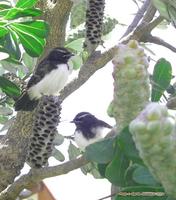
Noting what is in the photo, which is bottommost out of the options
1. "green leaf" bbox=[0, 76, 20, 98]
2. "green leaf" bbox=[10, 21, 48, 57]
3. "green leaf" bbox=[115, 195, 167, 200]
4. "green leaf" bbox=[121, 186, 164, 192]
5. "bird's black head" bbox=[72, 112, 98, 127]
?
"bird's black head" bbox=[72, 112, 98, 127]

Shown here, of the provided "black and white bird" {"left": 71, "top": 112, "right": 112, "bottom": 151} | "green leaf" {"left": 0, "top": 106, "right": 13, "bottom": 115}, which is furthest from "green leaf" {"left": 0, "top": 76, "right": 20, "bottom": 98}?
"black and white bird" {"left": 71, "top": 112, "right": 112, "bottom": 151}

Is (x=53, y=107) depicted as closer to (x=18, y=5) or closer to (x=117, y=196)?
(x=18, y=5)

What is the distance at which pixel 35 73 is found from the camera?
99.7 inches

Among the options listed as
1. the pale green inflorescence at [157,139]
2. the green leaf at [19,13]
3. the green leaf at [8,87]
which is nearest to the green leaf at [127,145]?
the pale green inflorescence at [157,139]

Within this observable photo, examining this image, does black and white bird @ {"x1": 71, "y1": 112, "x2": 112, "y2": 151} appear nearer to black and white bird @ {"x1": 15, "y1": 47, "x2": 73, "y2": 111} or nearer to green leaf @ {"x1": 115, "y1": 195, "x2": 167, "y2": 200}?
black and white bird @ {"x1": 15, "y1": 47, "x2": 73, "y2": 111}

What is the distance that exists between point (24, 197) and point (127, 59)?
123 cm

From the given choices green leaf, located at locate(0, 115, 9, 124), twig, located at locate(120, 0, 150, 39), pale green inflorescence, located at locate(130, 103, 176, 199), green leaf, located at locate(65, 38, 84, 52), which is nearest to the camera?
pale green inflorescence, located at locate(130, 103, 176, 199)

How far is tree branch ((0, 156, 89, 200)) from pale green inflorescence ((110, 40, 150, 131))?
660mm

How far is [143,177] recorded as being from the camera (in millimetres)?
705

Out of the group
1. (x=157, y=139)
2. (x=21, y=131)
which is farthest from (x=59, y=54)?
(x=157, y=139)

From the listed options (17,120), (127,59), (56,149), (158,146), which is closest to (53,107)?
(17,120)

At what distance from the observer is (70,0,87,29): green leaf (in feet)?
8.48

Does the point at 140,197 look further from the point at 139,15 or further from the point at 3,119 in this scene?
the point at 3,119

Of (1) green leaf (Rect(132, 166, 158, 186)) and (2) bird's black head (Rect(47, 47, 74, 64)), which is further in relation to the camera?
(2) bird's black head (Rect(47, 47, 74, 64))
